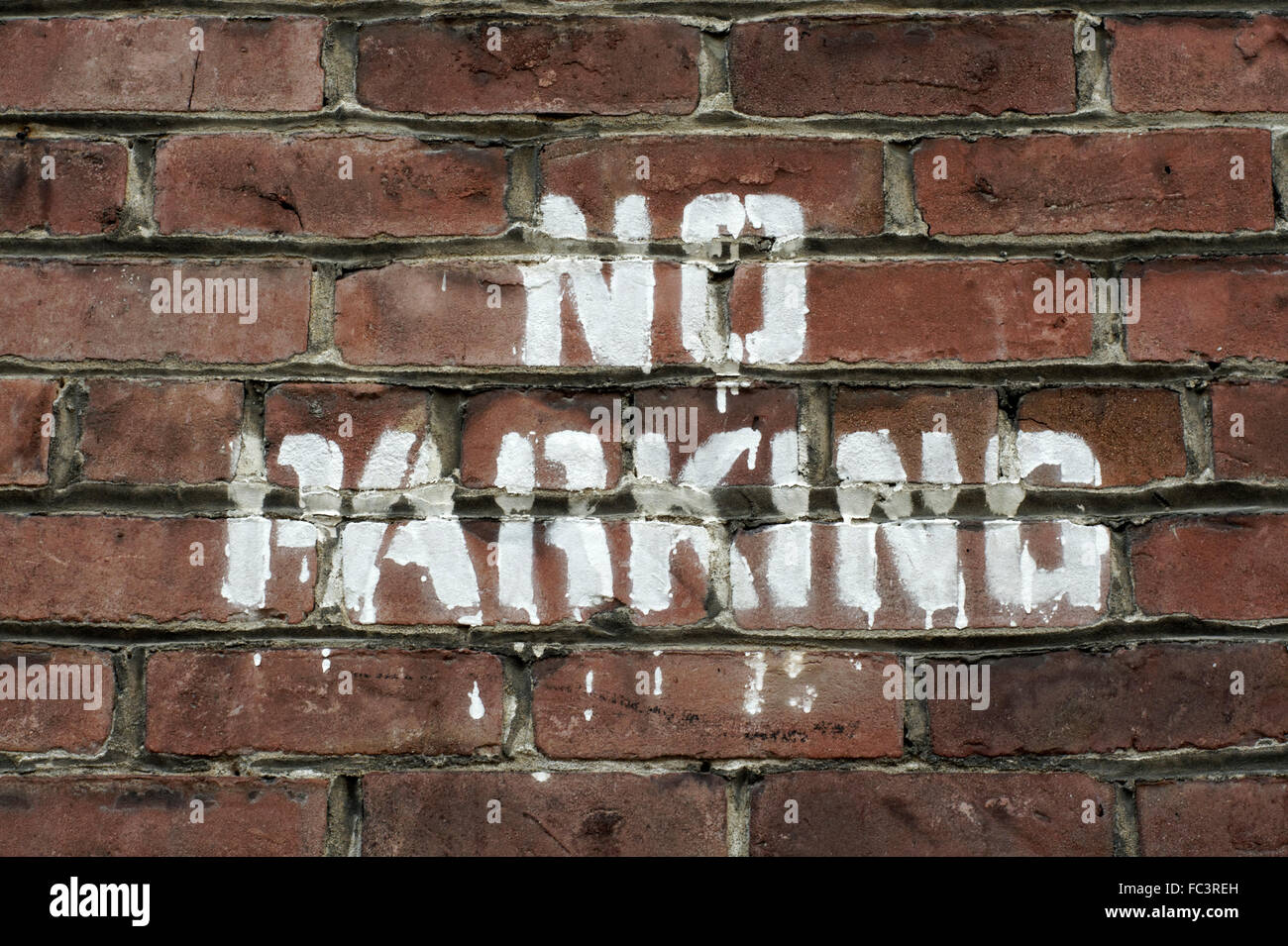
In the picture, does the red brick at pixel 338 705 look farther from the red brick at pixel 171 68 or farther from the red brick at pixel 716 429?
the red brick at pixel 171 68

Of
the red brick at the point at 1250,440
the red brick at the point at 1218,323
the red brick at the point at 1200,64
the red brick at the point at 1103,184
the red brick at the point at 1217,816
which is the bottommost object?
the red brick at the point at 1217,816

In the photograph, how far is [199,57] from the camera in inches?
30.8

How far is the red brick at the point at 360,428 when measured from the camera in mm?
754

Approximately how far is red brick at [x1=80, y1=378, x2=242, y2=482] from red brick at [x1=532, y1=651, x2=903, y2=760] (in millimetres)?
314

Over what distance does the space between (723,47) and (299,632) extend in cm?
59

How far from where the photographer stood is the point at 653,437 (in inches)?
29.7

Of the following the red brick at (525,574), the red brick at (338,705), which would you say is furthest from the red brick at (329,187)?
the red brick at (338,705)

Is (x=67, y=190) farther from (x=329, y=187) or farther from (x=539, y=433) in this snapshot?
(x=539, y=433)

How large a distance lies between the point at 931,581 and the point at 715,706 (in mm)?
198

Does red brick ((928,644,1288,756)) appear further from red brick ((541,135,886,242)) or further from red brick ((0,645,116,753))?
red brick ((0,645,116,753))

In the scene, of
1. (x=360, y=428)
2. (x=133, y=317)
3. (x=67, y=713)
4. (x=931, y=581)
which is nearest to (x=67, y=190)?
(x=133, y=317)

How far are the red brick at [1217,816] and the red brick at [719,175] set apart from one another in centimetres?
51
